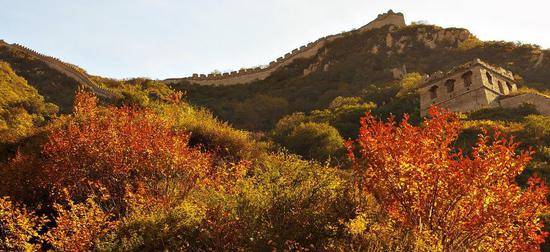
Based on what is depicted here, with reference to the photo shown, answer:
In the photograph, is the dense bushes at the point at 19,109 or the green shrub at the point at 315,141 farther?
the green shrub at the point at 315,141

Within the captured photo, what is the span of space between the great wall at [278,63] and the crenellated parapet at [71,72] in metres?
14.1

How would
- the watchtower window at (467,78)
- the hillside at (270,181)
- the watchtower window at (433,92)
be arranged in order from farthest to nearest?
the watchtower window at (433,92), the watchtower window at (467,78), the hillside at (270,181)

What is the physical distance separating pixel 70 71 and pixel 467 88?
138 ft

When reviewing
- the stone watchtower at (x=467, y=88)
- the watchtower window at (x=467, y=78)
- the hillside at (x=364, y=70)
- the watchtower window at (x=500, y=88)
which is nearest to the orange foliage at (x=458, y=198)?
the stone watchtower at (x=467, y=88)

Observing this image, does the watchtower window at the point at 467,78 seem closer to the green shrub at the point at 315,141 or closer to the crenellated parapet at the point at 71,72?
the green shrub at the point at 315,141

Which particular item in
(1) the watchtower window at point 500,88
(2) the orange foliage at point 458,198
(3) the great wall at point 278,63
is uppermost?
(3) the great wall at point 278,63

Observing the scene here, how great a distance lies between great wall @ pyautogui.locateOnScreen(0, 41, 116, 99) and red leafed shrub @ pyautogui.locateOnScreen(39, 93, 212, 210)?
2125 cm

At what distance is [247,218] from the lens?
54.6 ft

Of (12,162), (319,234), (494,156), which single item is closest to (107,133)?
(12,162)

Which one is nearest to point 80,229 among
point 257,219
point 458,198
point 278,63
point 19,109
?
point 257,219

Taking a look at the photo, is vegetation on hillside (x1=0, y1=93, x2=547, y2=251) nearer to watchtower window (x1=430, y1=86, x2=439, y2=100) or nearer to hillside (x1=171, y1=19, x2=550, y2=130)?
watchtower window (x1=430, y1=86, x2=439, y2=100)

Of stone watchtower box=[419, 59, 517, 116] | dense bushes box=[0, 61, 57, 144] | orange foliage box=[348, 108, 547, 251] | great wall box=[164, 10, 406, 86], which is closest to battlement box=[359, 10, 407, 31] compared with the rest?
great wall box=[164, 10, 406, 86]

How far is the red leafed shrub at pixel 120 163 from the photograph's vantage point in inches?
930

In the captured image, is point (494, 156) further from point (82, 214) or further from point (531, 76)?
point (531, 76)
